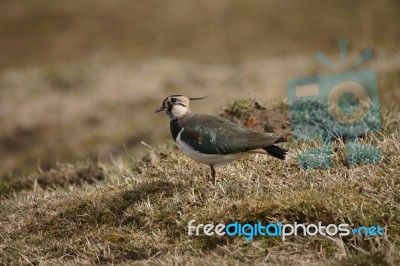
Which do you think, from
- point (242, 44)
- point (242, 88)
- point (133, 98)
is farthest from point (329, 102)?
point (242, 44)

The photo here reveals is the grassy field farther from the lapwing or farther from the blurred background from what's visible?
the lapwing

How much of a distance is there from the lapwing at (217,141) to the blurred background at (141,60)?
2675 mm

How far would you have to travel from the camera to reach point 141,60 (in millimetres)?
19859

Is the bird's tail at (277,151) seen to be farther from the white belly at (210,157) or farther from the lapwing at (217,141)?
the white belly at (210,157)

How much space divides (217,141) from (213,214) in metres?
0.74

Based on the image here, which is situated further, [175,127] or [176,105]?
[176,105]

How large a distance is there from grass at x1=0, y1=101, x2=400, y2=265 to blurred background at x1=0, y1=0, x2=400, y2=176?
264 cm

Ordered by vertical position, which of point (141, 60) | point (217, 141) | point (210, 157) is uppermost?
point (141, 60)

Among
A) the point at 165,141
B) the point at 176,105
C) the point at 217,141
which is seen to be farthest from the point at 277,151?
the point at 165,141

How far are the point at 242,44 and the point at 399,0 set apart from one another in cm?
849

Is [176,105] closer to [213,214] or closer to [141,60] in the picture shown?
[213,214]

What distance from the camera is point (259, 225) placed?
501 cm

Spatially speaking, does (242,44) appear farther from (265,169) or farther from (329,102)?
(265,169)

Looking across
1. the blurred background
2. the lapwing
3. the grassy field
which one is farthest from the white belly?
the blurred background
